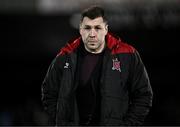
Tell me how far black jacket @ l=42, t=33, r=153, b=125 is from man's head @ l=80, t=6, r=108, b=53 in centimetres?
10

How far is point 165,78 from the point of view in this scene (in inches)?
311

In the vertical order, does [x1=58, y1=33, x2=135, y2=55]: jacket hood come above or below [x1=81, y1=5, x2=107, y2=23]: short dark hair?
below

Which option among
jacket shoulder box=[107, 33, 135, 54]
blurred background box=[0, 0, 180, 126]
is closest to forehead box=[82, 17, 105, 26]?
jacket shoulder box=[107, 33, 135, 54]

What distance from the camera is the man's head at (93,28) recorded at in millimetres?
3594

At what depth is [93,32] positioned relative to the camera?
359 cm

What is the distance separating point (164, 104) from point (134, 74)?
4.26 m

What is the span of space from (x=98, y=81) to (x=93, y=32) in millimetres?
321

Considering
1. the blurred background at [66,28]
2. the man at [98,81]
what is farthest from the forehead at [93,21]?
the blurred background at [66,28]

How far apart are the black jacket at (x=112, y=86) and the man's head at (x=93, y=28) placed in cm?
10

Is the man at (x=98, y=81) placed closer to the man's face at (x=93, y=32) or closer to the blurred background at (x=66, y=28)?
the man's face at (x=93, y=32)

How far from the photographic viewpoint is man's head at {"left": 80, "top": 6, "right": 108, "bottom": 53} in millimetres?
3594

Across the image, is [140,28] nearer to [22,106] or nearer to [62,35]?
[62,35]

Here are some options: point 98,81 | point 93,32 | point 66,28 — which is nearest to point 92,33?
point 93,32

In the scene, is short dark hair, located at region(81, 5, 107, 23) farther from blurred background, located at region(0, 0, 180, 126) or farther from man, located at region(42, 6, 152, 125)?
blurred background, located at region(0, 0, 180, 126)
